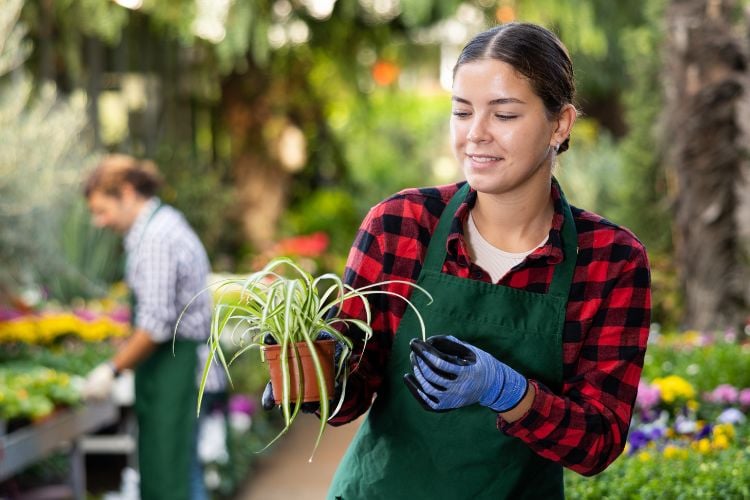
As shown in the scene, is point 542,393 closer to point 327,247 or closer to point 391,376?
point 391,376

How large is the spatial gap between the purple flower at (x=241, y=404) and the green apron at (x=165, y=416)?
2.18m

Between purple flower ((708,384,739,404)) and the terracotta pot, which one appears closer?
the terracotta pot

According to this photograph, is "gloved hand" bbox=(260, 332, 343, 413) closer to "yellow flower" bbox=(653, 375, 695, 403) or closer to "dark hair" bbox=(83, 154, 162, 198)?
"yellow flower" bbox=(653, 375, 695, 403)

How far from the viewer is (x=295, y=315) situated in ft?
6.46

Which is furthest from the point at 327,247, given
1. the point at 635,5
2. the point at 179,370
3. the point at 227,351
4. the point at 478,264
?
the point at 478,264

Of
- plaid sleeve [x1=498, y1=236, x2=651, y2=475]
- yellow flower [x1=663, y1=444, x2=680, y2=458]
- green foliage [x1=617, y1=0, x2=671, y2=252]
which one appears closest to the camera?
plaid sleeve [x1=498, y1=236, x2=651, y2=475]

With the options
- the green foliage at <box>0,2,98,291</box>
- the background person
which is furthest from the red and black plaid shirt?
the green foliage at <box>0,2,98,291</box>

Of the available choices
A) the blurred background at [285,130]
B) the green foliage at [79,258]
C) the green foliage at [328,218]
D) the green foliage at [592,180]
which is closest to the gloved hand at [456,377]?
the blurred background at [285,130]

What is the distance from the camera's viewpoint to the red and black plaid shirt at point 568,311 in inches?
74.3

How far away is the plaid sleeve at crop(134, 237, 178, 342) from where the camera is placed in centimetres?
424

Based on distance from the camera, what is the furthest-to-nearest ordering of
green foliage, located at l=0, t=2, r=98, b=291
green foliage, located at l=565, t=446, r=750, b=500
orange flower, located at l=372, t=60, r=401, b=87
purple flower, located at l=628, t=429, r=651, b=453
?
1. orange flower, located at l=372, t=60, r=401, b=87
2. green foliage, located at l=0, t=2, r=98, b=291
3. purple flower, located at l=628, t=429, r=651, b=453
4. green foliage, located at l=565, t=446, r=750, b=500

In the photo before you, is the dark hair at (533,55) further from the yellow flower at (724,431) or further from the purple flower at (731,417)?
the purple flower at (731,417)

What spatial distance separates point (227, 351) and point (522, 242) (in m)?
4.99

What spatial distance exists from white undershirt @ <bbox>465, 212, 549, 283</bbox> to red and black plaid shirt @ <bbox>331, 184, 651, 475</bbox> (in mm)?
25
